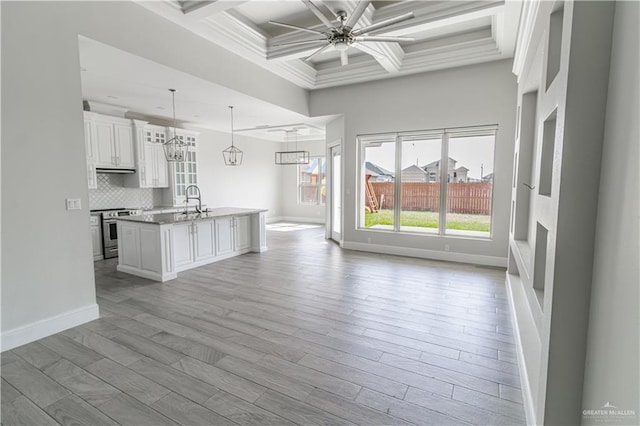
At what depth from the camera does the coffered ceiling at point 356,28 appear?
12.1 feet

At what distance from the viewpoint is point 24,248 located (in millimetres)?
2725

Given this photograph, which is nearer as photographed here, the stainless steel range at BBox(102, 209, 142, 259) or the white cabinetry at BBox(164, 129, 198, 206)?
the stainless steel range at BBox(102, 209, 142, 259)

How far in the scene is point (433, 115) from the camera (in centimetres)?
564

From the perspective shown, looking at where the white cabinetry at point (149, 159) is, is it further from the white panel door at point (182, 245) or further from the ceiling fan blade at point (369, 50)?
the ceiling fan blade at point (369, 50)

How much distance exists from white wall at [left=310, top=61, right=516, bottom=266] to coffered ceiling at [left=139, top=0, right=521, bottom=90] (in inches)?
10.8

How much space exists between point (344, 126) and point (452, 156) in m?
2.24

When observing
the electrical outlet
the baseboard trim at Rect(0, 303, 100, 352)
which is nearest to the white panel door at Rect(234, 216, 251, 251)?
the baseboard trim at Rect(0, 303, 100, 352)

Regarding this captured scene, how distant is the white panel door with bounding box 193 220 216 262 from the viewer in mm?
5262

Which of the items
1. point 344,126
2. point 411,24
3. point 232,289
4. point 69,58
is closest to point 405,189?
point 344,126

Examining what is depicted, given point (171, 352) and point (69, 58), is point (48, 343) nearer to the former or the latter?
point (171, 352)

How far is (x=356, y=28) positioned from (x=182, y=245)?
408 cm

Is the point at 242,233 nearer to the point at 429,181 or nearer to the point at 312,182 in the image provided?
the point at 429,181

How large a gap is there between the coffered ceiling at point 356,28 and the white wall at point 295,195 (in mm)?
4551

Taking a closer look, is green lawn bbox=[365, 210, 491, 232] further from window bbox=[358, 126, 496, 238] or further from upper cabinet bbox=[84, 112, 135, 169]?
upper cabinet bbox=[84, 112, 135, 169]
